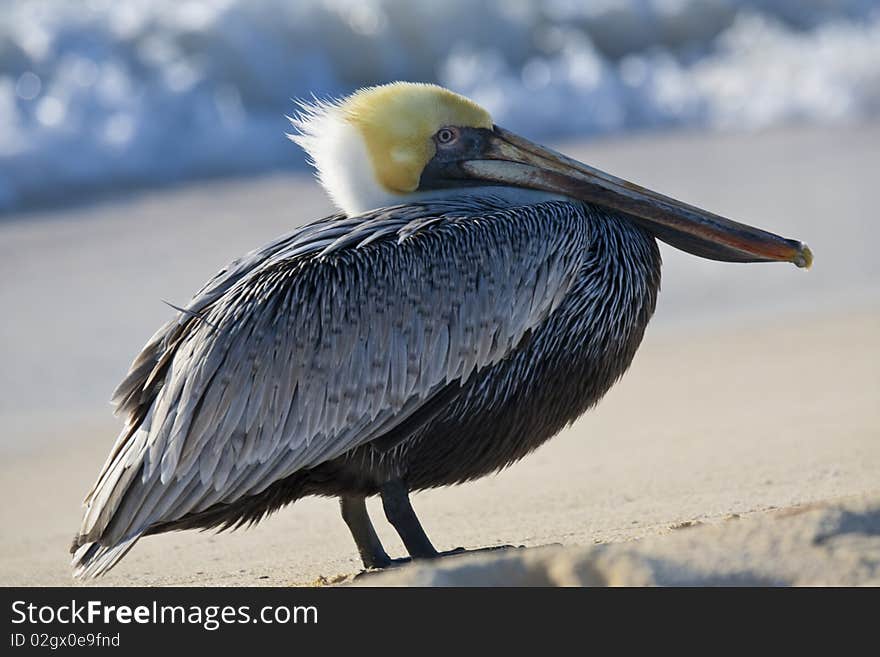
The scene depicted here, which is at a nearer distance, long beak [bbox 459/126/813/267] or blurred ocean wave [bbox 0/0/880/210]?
long beak [bbox 459/126/813/267]

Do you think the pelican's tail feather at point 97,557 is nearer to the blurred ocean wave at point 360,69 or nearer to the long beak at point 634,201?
the long beak at point 634,201

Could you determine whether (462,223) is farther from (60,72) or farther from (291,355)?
(60,72)

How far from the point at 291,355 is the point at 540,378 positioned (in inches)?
34.5

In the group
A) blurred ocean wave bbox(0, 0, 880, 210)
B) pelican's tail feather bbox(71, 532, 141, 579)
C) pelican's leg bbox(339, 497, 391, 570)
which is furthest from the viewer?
blurred ocean wave bbox(0, 0, 880, 210)

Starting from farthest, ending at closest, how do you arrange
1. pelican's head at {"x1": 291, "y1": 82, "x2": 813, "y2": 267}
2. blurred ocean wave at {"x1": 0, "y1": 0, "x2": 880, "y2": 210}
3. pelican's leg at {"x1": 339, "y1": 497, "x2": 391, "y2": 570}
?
blurred ocean wave at {"x1": 0, "y1": 0, "x2": 880, "y2": 210}, pelican's head at {"x1": 291, "y1": 82, "x2": 813, "y2": 267}, pelican's leg at {"x1": 339, "y1": 497, "x2": 391, "y2": 570}

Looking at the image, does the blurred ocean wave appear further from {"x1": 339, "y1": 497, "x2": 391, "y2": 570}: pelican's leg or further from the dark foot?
the dark foot

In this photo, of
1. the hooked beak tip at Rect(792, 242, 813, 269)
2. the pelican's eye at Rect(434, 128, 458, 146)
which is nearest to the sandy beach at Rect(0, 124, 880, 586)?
the hooked beak tip at Rect(792, 242, 813, 269)

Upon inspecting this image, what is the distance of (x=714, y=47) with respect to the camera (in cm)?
2039

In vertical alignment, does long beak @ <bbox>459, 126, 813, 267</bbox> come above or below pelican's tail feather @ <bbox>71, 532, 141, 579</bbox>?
above

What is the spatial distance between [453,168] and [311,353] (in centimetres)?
111

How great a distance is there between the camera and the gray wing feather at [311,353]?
4.70m

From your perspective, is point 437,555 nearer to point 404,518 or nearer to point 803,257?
point 404,518

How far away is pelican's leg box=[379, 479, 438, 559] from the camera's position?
496cm
